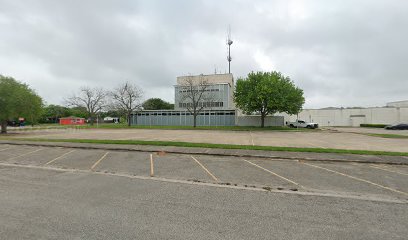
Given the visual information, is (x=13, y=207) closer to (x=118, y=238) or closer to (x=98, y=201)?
(x=98, y=201)

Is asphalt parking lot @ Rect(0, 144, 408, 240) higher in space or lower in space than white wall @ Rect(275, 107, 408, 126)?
lower

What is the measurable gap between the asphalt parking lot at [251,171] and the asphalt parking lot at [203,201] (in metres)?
0.04

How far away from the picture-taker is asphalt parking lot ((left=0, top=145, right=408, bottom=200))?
22.4ft

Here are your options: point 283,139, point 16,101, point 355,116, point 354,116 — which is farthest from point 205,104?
point 355,116

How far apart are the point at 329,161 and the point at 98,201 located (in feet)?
34.6

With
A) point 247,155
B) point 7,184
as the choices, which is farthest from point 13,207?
point 247,155

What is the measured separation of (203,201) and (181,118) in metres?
49.4

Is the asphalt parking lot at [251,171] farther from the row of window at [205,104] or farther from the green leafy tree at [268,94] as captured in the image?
the row of window at [205,104]

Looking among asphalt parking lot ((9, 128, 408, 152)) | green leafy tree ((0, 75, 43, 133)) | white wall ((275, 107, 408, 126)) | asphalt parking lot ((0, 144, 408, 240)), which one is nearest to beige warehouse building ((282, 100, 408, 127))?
white wall ((275, 107, 408, 126))

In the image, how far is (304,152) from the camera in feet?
43.1

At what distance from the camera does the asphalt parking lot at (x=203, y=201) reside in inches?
154

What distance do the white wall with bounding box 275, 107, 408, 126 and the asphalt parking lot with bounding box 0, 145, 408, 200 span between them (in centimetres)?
5021

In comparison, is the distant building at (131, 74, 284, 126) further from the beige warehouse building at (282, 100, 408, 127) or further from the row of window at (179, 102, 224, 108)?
the beige warehouse building at (282, 100, 408, 127)

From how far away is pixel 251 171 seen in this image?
29.1 feet
